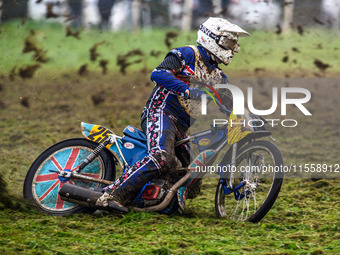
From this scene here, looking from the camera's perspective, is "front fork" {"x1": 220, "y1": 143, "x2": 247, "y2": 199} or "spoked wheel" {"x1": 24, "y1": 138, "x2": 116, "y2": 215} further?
"spoked wheel" {"x1": 24, "y1": 138, "x2": 116, "y2": 215}

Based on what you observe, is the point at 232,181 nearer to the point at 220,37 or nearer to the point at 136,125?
the point at 220,37

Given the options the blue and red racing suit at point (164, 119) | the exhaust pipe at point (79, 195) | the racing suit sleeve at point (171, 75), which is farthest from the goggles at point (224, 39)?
the exhaust pipe at point (79, 195)

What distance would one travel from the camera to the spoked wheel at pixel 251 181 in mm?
5262

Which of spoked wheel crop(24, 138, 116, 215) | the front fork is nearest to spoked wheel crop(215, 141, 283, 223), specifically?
the front fork

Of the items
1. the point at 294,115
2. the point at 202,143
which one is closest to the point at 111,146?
the point at 202,143

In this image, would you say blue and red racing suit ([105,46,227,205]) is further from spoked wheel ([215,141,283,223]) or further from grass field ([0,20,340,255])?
spoked wheel ([215,141,283,223])

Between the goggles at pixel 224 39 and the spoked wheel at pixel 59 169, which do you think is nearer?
the goggles at pixel 224 39

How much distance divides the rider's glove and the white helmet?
42cm

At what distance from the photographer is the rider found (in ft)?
17.7

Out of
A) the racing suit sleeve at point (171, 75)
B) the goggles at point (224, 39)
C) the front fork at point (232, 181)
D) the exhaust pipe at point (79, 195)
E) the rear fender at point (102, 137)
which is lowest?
the exhaust pipe at point (79, 195)

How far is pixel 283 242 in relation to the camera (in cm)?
468

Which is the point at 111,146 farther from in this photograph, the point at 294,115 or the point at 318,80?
the point at 318,80

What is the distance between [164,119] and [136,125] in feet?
17.2

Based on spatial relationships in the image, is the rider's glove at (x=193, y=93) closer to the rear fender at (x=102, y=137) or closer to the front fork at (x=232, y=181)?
the front fork at (x=232, y=181)
